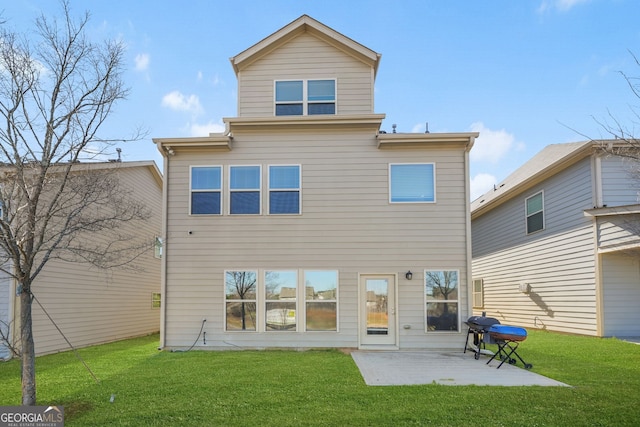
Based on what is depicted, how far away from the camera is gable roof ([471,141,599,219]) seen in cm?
1093

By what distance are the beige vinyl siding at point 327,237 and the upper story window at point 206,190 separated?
189 millimetres

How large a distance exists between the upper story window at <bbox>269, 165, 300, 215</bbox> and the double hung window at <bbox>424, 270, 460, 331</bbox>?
3.48 meters

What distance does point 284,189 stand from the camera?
9.82 metres

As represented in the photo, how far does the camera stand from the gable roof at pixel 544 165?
1093cm

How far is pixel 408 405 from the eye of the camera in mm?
5172

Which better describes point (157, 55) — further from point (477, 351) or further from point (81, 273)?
point (477, 351)

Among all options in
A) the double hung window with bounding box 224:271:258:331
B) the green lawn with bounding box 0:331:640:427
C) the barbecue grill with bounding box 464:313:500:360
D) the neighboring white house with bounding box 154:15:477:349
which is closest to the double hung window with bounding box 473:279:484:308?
→ the barbecue grill with bounding box 464:313:500:360

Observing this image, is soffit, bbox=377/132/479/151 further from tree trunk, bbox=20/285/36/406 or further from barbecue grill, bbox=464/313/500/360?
tree trunk, bbox=20/285/36/406

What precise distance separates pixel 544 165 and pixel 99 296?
1413 cm

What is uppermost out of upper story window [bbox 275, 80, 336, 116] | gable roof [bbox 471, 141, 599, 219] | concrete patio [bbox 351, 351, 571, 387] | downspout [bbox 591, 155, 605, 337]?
upper story window [bbox 275, 80, 336, 116]

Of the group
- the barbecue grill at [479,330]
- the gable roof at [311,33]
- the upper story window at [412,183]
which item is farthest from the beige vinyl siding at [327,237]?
the gable roof at [311,33]

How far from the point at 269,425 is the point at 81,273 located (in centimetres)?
896

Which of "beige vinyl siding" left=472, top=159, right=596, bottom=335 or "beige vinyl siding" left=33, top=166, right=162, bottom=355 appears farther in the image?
"beige vinyl siding" left=472, top=159, right=596, bottom=335

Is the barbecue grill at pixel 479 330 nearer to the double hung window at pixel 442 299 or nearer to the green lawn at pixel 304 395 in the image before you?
the double hung window at pixel 442 299
